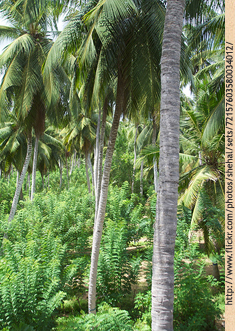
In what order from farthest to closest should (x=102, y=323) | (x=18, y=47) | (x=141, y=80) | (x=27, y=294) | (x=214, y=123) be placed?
(x=18, y=47) < (x=214, y=123) < (x=141, y=80) < (x=27, y=294) < (x=102, y=323)

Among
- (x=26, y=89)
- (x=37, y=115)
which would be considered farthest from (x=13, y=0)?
(x=37, y=115)

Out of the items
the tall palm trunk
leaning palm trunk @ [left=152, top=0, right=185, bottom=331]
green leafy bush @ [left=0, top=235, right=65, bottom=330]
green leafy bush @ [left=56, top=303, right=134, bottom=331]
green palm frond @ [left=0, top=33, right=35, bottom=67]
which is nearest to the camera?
leaning palm trunk @ [left=152, top=0, right=185, bottom=331]

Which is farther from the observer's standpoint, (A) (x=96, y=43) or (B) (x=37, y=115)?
(B) (x=37, y=115)

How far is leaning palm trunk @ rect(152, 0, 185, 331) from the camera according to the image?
9.55 ft

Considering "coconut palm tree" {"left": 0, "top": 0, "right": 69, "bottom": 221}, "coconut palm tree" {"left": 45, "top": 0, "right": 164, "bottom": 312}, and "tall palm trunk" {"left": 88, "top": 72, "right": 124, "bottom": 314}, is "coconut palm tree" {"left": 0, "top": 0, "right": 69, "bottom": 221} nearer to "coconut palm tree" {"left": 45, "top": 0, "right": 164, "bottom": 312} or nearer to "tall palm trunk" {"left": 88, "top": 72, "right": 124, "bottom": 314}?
"coconut palm tree" {"left": 45, "top": 0, "right": 164, "bottom": 312}

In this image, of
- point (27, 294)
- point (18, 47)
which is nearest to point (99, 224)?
point (27, 294)

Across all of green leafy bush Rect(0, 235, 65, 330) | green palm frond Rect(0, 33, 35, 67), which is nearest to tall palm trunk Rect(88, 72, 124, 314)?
green leafy bush Rect(0, 235, 65, 330)

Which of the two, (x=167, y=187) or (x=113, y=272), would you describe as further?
(x=113, y=272)

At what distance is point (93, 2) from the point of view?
18.4 ft

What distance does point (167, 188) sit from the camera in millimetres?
3039

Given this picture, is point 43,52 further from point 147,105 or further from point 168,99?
point 168,99

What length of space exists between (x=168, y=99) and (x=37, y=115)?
1025cm

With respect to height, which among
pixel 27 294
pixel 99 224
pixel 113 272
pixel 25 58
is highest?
pixel 25 58

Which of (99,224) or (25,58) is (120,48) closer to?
(99,224)
